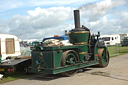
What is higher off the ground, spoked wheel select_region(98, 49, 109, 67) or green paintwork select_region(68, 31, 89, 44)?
green paintwork select_region(68, 31, 89, 44)

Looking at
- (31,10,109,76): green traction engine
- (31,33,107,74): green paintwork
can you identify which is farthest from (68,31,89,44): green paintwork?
(31,33,107,74): green paintwork

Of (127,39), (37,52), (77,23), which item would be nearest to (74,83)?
(37,52)

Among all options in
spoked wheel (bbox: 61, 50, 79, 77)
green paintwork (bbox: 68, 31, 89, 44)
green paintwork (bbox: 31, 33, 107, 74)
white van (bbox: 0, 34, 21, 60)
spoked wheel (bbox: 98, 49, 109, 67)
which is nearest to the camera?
green paintwork (bbox: 31, 33, 107, 74)

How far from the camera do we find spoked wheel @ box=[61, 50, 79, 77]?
804 centimetres

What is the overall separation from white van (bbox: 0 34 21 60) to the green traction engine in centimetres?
399

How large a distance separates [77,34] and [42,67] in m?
2.75

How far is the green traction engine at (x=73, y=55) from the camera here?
7.74m

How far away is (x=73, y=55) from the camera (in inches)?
343

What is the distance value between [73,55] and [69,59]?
313 mm

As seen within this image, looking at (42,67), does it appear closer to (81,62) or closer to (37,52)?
(37,52)

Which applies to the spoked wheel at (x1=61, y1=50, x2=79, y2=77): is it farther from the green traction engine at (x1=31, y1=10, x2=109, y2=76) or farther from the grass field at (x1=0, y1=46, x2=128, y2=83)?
the grass field at (x1=0, y1=46, x2=128, y2=83)

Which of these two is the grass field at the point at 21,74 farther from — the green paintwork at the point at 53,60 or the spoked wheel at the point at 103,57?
the spoked wheel at the point at 103,57

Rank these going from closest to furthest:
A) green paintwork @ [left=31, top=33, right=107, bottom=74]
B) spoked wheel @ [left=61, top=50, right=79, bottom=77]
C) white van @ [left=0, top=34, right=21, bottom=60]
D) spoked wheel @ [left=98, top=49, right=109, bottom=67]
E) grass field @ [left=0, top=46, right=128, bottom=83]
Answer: green paintwork @ [left=31, top=33, right=107, bottom=74] → spoked wheel @ [left=61, top=50, right=79, bottom=77] → grass field @ [left=0, top=46, right=128, bottom=83] → spoked wheel @ [left=98, top=49, right=109, bottom=67] → white van @ [left=0, top=34, right=21, bottom=60]

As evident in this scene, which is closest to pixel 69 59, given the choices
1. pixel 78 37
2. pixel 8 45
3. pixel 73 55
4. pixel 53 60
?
pixel 73 55
